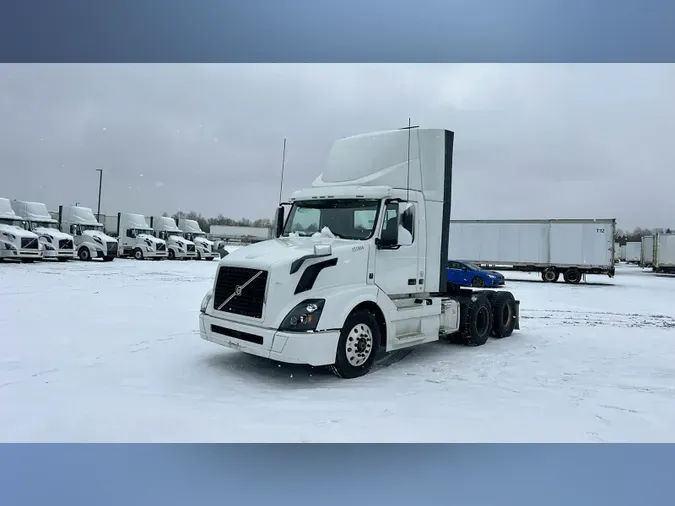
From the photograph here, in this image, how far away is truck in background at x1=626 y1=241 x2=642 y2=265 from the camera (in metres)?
35.1

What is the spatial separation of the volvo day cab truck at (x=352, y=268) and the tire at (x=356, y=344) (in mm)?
13

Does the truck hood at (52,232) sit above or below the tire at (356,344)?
above

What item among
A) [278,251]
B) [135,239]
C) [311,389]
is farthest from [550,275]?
[135,239]

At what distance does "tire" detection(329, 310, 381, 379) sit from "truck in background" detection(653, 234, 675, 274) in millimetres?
29286

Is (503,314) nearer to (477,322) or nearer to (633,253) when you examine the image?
(477,322)

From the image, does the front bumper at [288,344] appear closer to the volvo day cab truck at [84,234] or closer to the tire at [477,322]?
the tire at [477,322]

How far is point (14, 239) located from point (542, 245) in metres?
25.7

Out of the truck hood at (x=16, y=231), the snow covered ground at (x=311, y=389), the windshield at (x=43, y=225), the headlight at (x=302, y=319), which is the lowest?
the snow covered ground at (x=311, y=389)

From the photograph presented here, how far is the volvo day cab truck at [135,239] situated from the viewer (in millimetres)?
30062

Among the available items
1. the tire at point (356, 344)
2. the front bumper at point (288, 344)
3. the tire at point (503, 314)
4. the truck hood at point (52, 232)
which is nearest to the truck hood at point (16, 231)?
the truck hood at point (52, 232)

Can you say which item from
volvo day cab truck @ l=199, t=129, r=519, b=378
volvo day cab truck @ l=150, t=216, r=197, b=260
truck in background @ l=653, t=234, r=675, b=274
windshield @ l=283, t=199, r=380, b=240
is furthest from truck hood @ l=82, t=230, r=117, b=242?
truck in background @ l=653, t=234, r=675, b=274

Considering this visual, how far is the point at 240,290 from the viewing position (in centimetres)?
568

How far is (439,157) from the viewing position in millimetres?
7109

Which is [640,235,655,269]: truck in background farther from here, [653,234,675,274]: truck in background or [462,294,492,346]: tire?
[462,294,492,346]: tire
